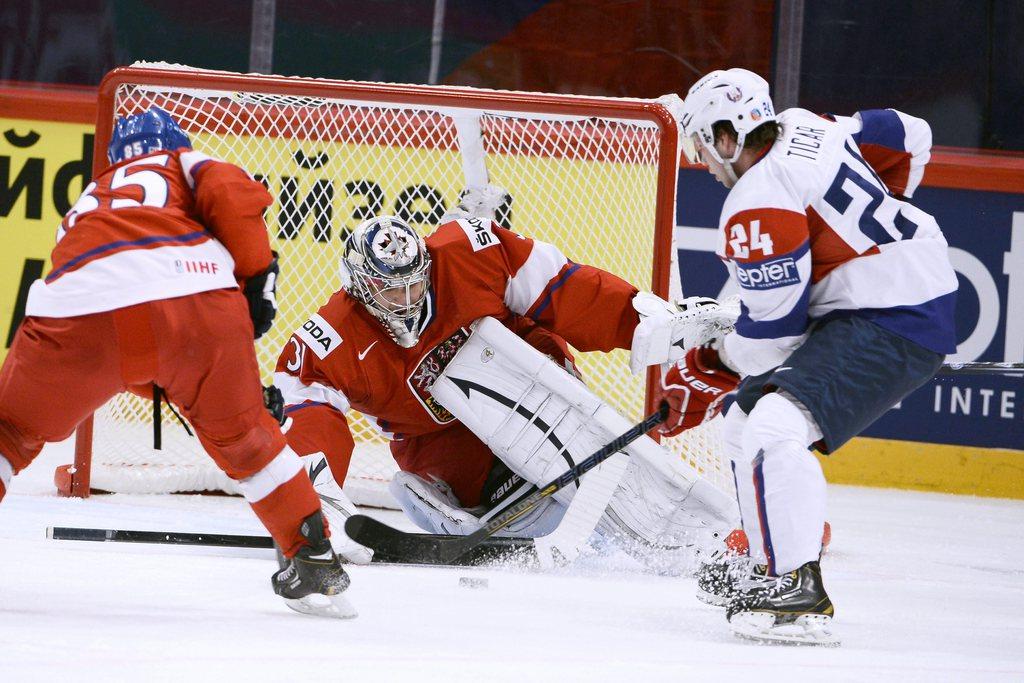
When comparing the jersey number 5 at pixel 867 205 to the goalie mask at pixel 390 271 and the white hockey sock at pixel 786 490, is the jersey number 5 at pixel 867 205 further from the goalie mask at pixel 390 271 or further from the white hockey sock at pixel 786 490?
the goalie mask at pixel 390 271

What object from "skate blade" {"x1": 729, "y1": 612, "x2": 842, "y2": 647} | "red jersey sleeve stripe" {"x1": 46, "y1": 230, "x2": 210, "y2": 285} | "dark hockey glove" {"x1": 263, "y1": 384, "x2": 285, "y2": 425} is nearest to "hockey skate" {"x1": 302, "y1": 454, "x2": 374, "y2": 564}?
"dark hockey glove" {"x1": 263, "y1": 384, "x2": 285, "y2": 425}

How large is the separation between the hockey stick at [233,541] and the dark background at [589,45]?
2.68m

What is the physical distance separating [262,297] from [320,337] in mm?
710

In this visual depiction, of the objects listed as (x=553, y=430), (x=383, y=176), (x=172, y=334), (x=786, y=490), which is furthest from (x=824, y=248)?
(x=383, y=176)

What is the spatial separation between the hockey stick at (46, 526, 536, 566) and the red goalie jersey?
24 cm

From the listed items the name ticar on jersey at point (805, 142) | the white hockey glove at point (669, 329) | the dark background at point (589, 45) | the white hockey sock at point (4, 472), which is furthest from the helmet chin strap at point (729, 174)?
the dark background at point (589, 45)

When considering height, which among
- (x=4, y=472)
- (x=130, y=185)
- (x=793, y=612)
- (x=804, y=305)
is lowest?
(x=793, y=612)

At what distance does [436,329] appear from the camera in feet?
10.2

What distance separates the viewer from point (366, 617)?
2.28 m

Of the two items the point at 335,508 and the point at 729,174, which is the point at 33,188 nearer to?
the point at 335,508

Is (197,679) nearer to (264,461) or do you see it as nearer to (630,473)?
(264,461)

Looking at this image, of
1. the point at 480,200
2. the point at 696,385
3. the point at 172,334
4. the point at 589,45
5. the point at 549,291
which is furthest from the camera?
the point at 589,45

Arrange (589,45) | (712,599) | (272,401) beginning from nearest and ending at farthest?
1. (272,401)
2. (712,599)
3. (589,45)

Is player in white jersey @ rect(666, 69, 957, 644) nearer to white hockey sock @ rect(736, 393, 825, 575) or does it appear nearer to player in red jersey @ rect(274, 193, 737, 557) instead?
white hockey sock @ rect(736, 393, 825, 575)
